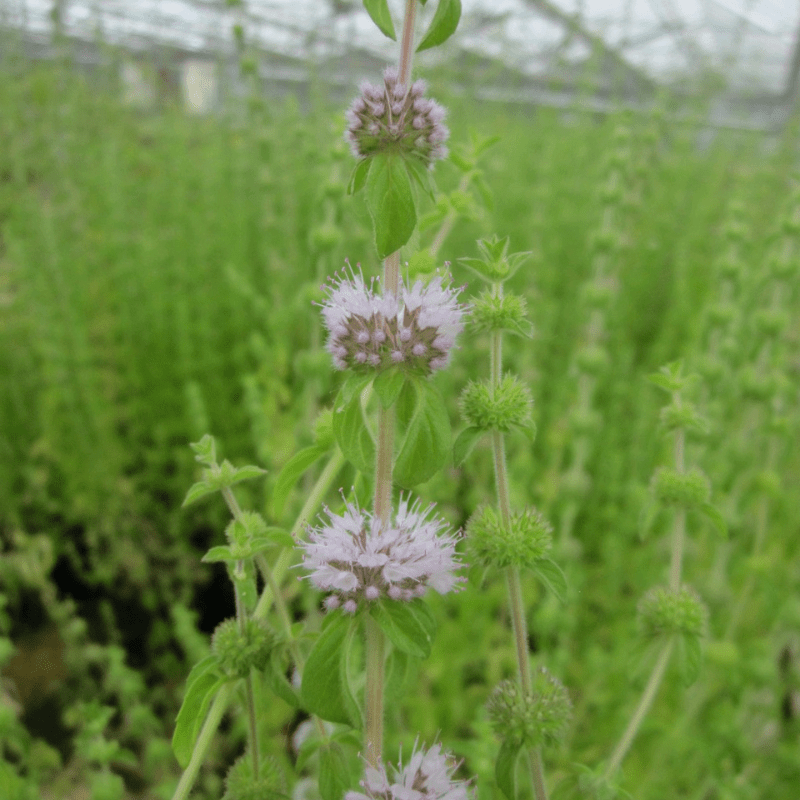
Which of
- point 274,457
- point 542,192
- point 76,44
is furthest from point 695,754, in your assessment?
point 76,44

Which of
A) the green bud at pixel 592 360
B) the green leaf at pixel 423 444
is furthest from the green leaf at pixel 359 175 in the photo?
the green bud at pixel 592 360

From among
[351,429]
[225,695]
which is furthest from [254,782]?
[351,429]

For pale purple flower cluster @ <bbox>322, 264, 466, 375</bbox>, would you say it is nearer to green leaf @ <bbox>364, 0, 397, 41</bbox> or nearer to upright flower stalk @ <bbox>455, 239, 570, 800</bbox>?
upright flower stalk @ <bbox>455, 239, 570, 800</bbox>

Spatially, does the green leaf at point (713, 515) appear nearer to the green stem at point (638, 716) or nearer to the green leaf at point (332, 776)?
the green stem at point (638, 716)

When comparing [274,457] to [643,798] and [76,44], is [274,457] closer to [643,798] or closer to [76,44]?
[643,798]

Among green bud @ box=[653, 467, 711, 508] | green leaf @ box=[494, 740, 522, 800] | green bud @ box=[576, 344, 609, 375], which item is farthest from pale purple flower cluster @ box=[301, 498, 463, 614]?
green bud @ box=[576, 344, 609, 375]

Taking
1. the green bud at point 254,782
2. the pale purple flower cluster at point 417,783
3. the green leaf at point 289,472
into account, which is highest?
the green leaf at point 289,472

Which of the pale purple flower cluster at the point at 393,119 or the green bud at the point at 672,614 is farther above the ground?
the pale purple flower cluster at the point at 393,119
